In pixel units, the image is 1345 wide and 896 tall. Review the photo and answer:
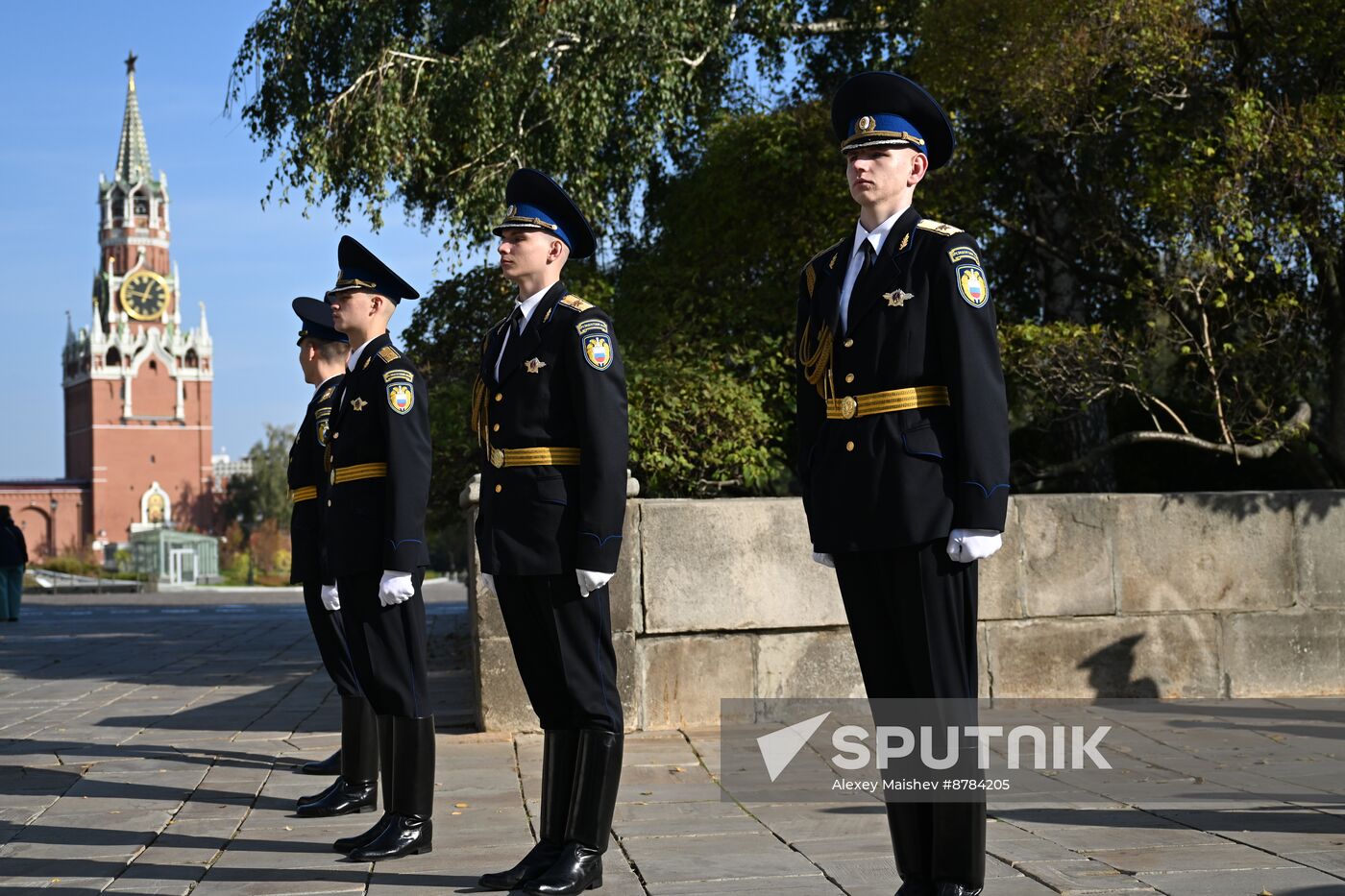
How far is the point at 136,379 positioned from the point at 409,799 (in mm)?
115775

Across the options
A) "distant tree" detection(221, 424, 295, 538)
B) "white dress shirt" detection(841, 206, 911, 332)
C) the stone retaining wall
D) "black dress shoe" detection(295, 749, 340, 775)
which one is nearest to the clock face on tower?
"distant tree" detection(221, 424, 295, 538)

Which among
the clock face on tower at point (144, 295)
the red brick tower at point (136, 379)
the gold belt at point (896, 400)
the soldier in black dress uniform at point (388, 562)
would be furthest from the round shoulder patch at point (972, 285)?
the clock face on tower at point (144, 295)

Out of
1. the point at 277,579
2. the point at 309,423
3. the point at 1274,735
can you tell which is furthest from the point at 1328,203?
the point at 277,579

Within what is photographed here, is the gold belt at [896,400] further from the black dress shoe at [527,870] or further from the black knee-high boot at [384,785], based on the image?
the black knee-high boot at [384,785]

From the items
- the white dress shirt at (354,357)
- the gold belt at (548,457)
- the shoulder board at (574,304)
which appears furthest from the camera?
the white dress shirt at (354,357)

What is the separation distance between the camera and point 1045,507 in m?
8.05

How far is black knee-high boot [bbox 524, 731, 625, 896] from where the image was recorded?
14.1 ft

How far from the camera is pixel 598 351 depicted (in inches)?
176

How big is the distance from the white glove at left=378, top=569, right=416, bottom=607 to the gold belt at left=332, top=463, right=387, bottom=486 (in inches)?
14.9

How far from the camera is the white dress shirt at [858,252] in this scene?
3.81 meters

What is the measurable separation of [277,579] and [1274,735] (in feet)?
214

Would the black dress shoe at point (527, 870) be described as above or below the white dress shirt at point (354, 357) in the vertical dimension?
below

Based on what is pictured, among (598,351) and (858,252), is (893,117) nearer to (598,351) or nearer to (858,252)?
(858,252)

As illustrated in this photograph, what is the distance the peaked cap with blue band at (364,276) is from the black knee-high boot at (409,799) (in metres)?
1.55
